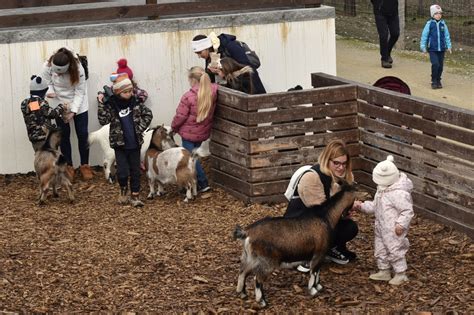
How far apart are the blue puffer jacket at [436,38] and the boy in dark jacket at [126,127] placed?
22.0 ft

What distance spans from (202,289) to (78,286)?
103cm

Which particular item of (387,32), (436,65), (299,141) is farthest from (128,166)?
(387,32)

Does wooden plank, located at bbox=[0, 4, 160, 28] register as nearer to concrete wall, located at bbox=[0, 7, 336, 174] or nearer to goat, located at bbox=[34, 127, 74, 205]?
concrete wall, located at bbox=[0, 7, 336, 174]

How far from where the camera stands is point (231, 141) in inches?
471

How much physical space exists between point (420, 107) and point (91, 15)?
464cm

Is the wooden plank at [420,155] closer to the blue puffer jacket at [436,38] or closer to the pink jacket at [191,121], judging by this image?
the pink jacket at [191,121]

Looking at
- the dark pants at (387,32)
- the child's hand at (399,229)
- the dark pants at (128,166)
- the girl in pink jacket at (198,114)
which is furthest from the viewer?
the dark pants at (387,32)

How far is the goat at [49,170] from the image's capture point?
39.5 ft

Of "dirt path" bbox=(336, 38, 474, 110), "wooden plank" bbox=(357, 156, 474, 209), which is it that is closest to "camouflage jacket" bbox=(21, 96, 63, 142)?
"wooden plank" bbox=(357, 156, 474, 209)

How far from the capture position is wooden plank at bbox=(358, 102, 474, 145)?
10266mm

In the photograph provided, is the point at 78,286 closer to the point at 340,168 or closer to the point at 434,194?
the point at 340,168

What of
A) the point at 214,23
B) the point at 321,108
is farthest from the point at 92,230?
the point at 214,23

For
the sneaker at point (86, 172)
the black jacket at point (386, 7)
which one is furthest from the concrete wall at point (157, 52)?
the black jacket at point (386, 7)

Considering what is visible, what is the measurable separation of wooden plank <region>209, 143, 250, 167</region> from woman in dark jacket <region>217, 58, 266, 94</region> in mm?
686
